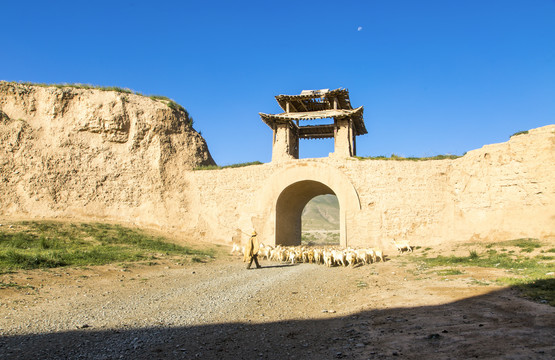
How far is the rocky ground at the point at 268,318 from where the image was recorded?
171 inches

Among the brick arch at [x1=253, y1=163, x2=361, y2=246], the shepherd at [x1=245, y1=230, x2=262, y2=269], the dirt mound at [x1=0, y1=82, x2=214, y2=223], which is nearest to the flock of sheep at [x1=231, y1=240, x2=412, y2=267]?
the brick arch at [x1=253, y1=163, x2=361, y2=246]

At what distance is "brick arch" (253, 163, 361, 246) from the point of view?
17500 millimetres

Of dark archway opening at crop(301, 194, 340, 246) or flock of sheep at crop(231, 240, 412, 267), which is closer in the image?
flock of sheep at crop(231, 240, 412, 267)

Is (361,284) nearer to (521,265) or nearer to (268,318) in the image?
(268,318)

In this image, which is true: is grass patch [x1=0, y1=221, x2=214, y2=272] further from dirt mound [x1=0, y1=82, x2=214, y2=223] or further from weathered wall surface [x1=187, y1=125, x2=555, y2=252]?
weathered wall surface [x1=187, y1=125, x2=555, y2=252]

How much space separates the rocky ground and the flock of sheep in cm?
381

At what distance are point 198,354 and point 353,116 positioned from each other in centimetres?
1751

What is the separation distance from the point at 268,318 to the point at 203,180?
589 inches

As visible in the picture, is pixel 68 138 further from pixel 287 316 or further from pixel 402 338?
pixel 402 338

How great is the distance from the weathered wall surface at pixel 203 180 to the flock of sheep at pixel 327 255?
2158 millimetres

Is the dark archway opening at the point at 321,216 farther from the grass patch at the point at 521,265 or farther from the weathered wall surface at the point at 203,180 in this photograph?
the grass patch at the point at 521,265

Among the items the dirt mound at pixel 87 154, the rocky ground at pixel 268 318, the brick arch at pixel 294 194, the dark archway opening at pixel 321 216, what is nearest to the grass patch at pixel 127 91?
the dirt mound at pixel 87 154

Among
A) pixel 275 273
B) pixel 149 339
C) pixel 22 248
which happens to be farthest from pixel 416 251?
pixel 22 248

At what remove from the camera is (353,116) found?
2019cm
